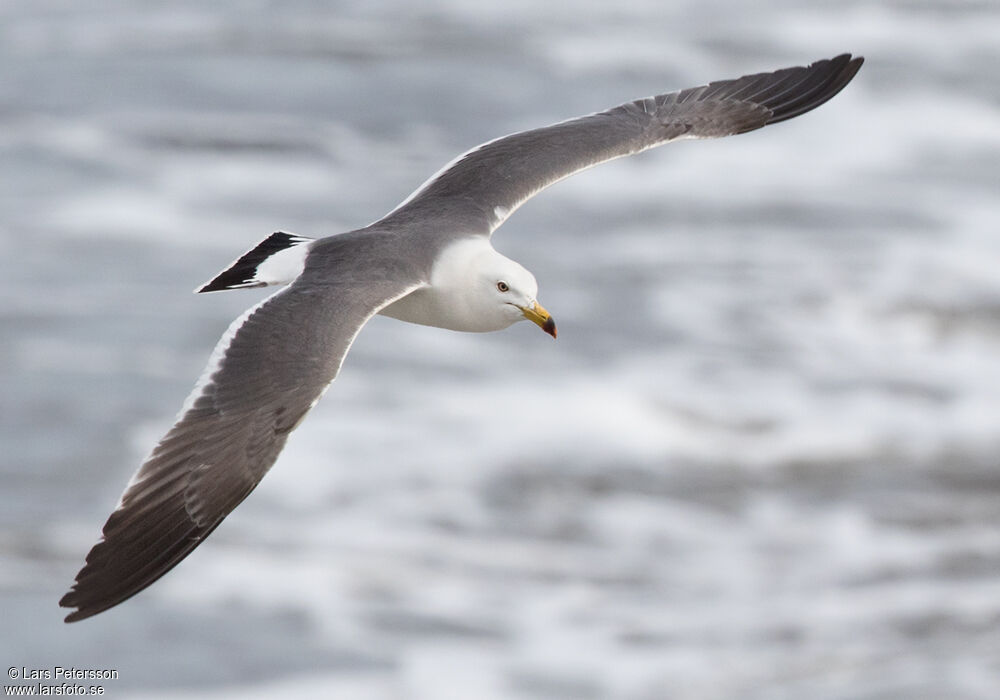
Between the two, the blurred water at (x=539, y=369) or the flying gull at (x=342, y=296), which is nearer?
the flying gull at (x=342, y=296)

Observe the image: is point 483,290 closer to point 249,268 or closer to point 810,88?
point 249,268

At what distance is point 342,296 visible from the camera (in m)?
7.73

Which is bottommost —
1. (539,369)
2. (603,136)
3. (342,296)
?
(342,296)

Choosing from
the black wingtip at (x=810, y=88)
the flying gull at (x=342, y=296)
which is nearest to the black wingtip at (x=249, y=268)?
the flying gull at (x=342, y=296)

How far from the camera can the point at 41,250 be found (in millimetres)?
21594

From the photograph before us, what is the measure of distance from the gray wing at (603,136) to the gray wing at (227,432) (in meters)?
1.55

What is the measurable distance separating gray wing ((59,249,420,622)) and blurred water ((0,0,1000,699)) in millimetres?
6760

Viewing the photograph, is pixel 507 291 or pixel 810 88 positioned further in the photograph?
pixel 810 88

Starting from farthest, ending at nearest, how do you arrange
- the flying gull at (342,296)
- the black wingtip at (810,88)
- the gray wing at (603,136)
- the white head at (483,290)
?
the black wingtip at (810,88), the gray wing at (603,136), the white head at (483,290), the flying gull at (342,296)

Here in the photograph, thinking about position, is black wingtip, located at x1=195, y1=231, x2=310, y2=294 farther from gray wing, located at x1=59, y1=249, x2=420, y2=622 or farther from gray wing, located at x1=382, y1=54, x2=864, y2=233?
gray wing, located at x1=382, y1=54, x2=864, y2=233

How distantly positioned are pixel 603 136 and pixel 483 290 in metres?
1.73

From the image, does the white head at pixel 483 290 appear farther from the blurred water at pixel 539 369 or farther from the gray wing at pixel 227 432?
the blurred water at pixel 539 369

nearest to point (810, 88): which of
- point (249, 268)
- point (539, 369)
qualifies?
point (249, 268)

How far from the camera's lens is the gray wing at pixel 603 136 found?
921 cm
